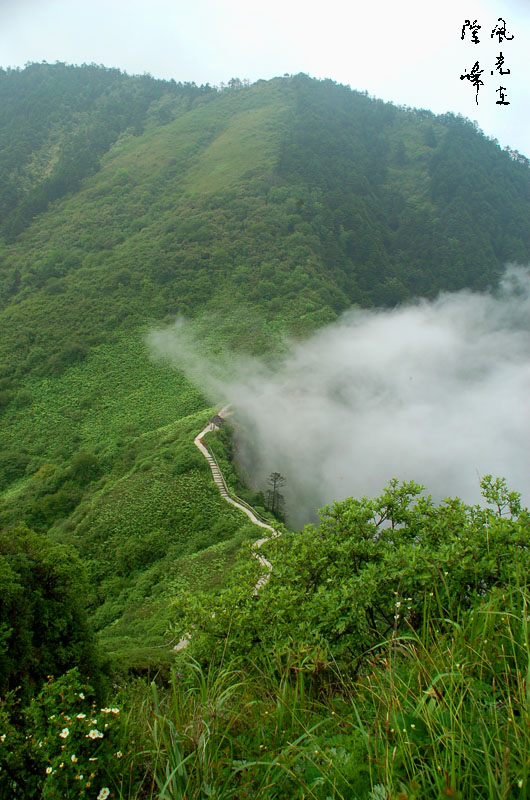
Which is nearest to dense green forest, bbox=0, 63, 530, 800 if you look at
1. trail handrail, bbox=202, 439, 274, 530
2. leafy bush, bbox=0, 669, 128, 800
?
leafy bush, bbox=0, 669, 128, 800

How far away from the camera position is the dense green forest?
276 cm

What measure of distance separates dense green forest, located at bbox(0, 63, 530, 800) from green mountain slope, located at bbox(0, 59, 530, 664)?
1.03 feet

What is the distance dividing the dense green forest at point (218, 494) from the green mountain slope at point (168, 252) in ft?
1.03

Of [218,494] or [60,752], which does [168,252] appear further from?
[60,752]

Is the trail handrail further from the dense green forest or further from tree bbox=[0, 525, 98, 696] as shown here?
tree bbox=[0, 525, 98, 696]

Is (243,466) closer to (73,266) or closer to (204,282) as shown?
(204,282)

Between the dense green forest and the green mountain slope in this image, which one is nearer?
the dense green forest

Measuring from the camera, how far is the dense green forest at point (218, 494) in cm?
276

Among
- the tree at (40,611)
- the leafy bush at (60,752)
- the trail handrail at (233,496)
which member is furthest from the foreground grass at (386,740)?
the trail handrail at (233,496)

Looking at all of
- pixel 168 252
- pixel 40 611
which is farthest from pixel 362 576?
pixel 168 252

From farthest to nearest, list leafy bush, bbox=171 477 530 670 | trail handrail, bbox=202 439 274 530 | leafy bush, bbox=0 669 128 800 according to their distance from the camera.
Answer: trail handrail, bbox=202 439 274 530
leafy bush, bbox=171 477 530 670
leafy bush, bbox=0 669 128 800

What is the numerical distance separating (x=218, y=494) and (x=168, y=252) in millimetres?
43034

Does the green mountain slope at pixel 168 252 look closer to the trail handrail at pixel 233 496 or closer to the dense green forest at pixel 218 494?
the dense green forest at pixel 218 494

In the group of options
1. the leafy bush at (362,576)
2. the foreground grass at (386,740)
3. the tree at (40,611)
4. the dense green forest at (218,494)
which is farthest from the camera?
the tree at (40,611)
